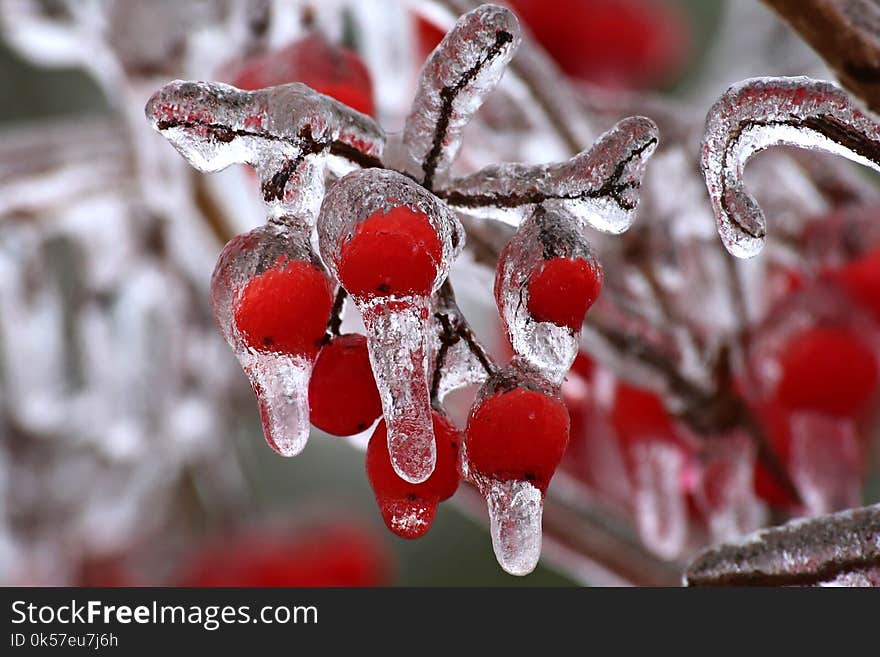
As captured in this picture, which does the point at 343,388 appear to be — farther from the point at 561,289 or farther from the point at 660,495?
the point at 660,495

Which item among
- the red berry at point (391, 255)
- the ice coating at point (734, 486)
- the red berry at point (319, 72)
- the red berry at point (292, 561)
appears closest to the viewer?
the red berry at point (391, 255)

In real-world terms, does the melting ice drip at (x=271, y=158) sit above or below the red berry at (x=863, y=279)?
below

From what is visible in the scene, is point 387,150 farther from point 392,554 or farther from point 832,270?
point 392,554

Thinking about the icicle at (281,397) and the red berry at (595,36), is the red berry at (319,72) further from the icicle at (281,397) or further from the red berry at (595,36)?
the red berry at (595,36)

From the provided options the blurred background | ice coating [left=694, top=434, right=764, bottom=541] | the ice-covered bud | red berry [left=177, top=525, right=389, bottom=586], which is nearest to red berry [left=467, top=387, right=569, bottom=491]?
the ice-covered bud

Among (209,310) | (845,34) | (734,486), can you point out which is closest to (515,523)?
(845,34)

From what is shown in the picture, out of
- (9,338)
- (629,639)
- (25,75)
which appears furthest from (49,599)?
(25,75)

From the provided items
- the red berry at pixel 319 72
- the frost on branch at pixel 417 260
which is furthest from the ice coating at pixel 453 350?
the red berry at pixel 319 72
